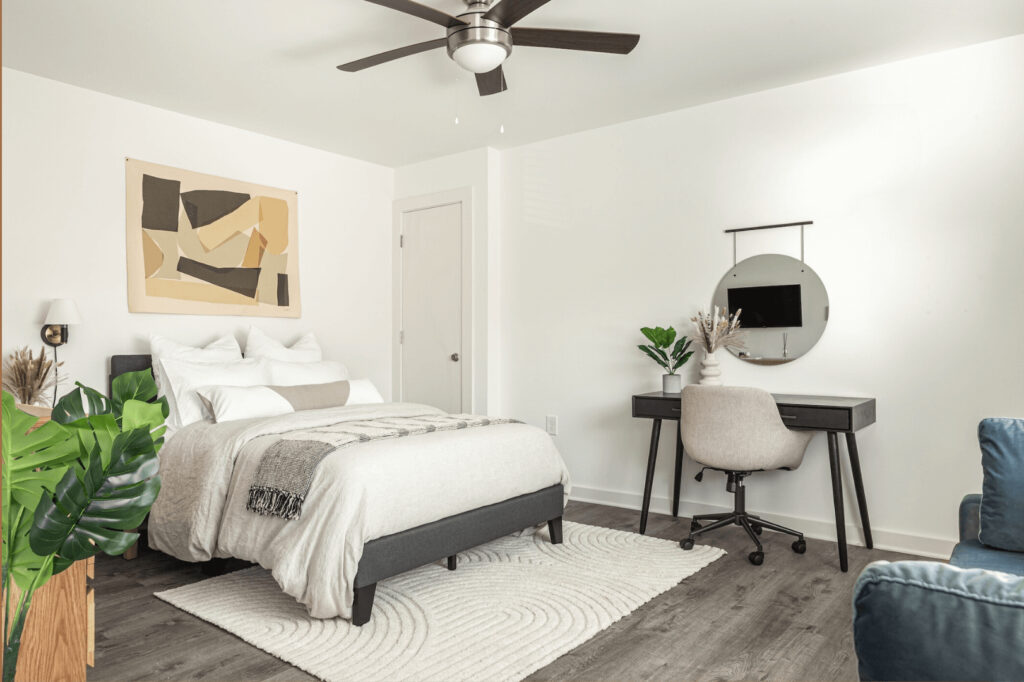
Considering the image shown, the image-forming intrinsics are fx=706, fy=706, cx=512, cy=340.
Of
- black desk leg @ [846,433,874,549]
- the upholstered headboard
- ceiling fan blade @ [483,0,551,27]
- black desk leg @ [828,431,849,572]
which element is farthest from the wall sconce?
black desk leg @ [846,433,874,549]

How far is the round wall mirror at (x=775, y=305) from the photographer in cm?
388

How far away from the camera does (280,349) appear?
4.54 m

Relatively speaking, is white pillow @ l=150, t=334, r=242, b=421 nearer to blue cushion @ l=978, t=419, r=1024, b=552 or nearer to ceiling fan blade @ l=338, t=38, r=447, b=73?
ceiling fan blade @ l=338, t=38, r=447, b=73

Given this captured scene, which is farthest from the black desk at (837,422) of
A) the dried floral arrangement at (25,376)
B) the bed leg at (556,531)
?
the dried floral arrangement at (25,376)

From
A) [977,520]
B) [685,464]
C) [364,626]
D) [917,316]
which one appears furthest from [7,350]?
[917,316]

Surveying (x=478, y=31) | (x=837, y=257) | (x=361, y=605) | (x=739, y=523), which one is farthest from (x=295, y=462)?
(x=837, y=257)

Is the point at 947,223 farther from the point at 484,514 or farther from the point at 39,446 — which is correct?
the point at 39,446

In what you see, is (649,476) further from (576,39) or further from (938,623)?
(938,623)

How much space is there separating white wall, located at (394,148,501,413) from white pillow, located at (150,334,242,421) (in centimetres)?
167

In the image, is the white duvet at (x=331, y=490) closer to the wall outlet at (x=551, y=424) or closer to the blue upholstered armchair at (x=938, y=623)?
the wall outlet at (x=551, y=424)

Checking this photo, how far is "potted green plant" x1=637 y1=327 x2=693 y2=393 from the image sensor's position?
13.6 feet

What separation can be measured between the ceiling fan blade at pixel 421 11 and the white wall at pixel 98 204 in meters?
2.30

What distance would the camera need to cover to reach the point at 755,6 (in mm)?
3016

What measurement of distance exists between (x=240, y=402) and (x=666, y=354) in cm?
244
